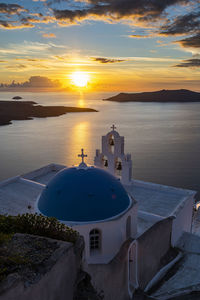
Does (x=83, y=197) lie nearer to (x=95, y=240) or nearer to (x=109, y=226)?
(x=109, y=226)

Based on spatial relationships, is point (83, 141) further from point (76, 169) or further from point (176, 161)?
point (76, 169)

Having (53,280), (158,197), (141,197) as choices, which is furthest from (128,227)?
(53,280)

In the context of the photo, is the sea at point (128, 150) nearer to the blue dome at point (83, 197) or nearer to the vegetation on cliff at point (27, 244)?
the blue dome at point (83, 197)

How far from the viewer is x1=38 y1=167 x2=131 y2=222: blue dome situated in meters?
11.0

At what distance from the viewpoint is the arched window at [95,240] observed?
1114 cm

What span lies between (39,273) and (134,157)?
51242mm

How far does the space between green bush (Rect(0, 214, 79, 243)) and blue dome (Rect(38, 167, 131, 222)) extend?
12.8 feet

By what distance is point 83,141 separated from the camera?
238 ft

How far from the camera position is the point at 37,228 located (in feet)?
22.7

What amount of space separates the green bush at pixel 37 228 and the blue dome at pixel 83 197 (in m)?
3.89

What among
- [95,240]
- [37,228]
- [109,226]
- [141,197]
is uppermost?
[37,228]

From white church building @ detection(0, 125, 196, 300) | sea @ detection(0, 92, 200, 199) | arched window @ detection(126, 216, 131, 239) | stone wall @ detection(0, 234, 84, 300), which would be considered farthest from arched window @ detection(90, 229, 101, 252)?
sea @ detection(0, 92, 200, 199)

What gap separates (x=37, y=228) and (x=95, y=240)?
517 centimetres

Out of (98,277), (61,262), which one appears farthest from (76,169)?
(61,262)
